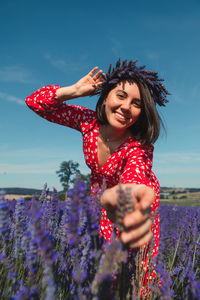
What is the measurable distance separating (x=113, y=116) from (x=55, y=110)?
0.60 metres

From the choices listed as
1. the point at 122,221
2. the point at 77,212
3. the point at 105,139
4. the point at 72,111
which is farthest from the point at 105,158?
the point at 122,221

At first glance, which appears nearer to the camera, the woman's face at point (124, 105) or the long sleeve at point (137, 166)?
the long sleeve at point (137, 166)

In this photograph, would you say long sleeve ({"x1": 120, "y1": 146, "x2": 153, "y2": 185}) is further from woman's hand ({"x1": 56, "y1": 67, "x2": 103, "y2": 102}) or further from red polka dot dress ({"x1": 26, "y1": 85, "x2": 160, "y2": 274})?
woman's hand ({"x1": 56, "y1": 67, "x2": 103, "y2": 102})

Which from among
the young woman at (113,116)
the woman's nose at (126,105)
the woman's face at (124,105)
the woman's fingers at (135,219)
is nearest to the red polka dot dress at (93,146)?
the young woman at (113,116)

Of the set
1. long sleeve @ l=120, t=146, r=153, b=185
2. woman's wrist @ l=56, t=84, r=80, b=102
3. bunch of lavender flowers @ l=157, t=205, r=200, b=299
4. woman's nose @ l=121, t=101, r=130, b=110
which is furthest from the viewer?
woman's wrist @ l=56, t=84, r=80, b=102

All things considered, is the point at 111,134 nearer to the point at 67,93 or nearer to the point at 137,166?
the point at 67,93

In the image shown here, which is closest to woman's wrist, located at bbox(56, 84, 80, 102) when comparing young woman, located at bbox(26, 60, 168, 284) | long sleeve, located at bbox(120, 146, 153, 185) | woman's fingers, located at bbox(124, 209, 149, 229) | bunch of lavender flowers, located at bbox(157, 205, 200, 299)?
young woman, located at bbox(26, 60, 168, 284)

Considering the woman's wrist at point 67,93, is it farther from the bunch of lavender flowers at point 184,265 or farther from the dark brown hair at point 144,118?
the bunch of lavender flowers at point 184,265

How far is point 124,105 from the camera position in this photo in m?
2.14

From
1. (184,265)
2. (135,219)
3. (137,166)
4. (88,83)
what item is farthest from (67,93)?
(184,265)

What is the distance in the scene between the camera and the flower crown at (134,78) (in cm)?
226

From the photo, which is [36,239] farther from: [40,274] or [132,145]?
[132,145]

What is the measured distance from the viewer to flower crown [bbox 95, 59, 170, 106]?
2261mm

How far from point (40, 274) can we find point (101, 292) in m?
0.58
